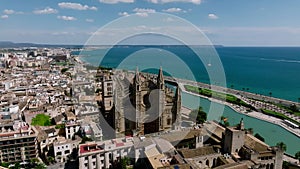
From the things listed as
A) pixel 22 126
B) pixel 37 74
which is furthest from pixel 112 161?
pixel 37 74

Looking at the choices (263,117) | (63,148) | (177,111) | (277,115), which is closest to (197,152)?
(177,111)

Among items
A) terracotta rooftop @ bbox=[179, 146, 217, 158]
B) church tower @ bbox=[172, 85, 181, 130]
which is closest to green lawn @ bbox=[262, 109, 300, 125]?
church tower @ bbox=[172, 85, 181, 130]

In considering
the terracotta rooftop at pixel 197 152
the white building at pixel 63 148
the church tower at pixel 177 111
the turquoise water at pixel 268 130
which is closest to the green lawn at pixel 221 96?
the turquoise water at pixel 268 130

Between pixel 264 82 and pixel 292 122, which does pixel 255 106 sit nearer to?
pixel 292 122

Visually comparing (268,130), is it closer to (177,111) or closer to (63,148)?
(177,111)

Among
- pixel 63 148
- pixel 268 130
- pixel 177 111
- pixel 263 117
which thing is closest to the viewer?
pixel 63 148

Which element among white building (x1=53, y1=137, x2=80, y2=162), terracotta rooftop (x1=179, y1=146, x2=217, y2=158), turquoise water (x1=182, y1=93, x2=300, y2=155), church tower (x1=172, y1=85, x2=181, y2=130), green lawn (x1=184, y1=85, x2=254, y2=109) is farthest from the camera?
green lawn (x1=184, y1=85, x2=254, y2=109)

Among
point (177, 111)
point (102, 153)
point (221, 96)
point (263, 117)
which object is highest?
point (177, 111)

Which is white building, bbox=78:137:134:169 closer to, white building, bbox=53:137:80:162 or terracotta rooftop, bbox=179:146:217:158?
white building, bbox=53:137:80:162

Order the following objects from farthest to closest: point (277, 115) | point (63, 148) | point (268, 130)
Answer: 1. point (277, 115)
2. point (268, 130)
3. point (63, 148)

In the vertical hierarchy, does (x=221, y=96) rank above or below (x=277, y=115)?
above

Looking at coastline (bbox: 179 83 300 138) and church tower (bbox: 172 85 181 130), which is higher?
church tower (bbox: 172 85 181 130)

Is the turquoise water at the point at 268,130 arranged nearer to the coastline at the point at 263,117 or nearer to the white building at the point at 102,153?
the coastline at the point at 263,117
